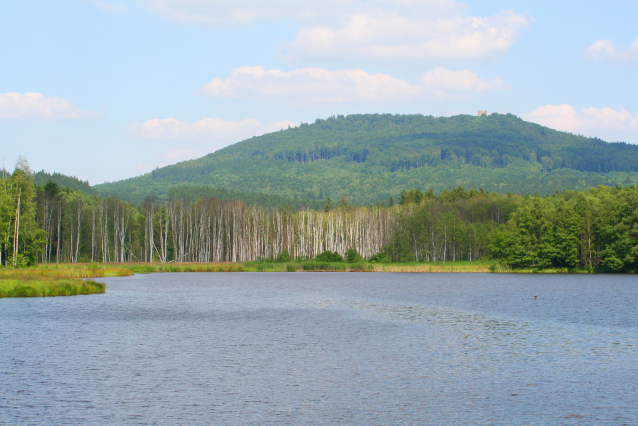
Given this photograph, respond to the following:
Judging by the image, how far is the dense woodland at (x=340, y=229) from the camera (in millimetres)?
87375

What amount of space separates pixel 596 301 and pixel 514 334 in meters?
20.2

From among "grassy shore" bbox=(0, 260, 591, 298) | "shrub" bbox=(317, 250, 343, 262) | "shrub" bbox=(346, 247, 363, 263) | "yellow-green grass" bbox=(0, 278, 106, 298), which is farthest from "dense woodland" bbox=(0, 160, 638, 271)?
"yellow-green grass" bbox=(0, 278, 106, 298)

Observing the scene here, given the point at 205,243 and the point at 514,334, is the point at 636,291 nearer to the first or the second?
the point at 514,334

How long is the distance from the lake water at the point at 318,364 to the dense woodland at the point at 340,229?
154 feet

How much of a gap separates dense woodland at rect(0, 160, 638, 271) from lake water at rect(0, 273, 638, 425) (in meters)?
47.0

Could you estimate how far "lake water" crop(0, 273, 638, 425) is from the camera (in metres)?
17.3

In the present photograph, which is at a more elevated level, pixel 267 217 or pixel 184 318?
pixel 267 217

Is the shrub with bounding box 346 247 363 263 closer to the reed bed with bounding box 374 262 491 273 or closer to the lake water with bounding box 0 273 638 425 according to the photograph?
the reed bed with bounding box 374 262 491 273

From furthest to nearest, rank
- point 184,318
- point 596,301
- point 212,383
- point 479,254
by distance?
point 479,254 < point 596,301 < point 184,318 < point 212,383

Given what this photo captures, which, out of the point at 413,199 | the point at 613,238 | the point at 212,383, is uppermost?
the point at 413,199

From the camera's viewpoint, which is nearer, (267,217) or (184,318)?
(184,318)

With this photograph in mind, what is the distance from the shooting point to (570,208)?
9500cm

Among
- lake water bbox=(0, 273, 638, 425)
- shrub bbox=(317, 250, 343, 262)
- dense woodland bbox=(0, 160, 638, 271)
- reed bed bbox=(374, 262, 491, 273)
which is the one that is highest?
dense woodland bbox=(0, 160, 638, 271)

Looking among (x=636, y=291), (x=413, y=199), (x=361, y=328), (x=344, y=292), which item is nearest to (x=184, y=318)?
(x=361, y=328)
